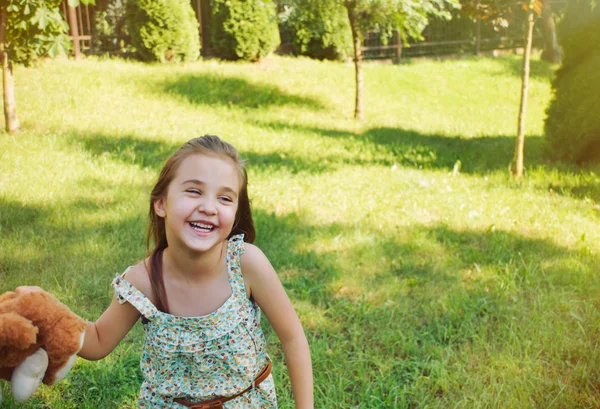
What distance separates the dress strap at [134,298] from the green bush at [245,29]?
518 inches

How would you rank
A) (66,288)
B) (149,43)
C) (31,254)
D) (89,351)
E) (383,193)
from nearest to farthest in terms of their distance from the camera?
(89,351)
(66,288)
(31,254)
(383,193)
(149,43)

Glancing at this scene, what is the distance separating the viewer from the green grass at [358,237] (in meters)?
3.29

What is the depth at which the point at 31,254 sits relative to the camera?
14.8 feet

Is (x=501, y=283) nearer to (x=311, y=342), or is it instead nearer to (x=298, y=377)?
(x=311, y=342)

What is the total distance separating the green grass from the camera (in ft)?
10.8

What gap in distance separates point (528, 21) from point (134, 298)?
6.53m

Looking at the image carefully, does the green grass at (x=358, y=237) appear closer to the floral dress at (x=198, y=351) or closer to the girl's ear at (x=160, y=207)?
the floral dress at (x=198, y=351)

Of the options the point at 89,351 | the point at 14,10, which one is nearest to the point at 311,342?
the point at 89,351

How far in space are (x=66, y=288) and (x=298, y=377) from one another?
2.46 meters

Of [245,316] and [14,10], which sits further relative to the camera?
[14,10]

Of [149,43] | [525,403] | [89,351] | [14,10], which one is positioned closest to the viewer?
[89,351]

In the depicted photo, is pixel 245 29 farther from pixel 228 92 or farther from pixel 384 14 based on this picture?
pixel 384 14

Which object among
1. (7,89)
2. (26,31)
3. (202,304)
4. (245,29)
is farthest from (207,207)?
(245,29)

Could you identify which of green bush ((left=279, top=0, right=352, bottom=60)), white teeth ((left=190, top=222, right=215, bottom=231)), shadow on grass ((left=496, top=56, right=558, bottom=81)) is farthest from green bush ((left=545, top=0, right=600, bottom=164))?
green bush ((left=279, top=0, right=352, bottom=60))
